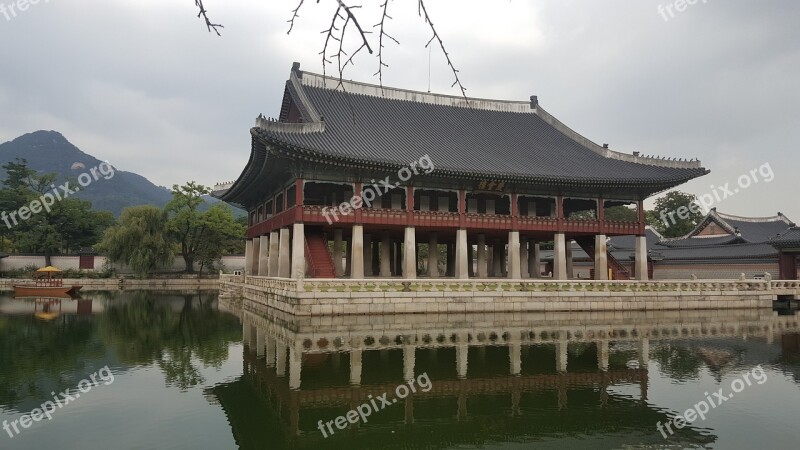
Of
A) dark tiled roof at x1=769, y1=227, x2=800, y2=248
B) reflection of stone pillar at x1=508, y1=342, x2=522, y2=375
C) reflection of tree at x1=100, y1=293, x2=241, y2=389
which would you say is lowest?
reflection of tree at x1=100, y1=293, x2=241, y2=389

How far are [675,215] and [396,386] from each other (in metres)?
→ 75.3

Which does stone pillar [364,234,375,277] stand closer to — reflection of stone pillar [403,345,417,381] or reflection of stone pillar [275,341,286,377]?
reflection of stone pillar [275,341,286,377]

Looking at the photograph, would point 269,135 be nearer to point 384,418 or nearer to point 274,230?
point 274,230

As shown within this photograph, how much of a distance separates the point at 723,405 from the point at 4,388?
17074 millimetres

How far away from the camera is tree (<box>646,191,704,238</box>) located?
73188 mm

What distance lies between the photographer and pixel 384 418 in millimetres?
10781

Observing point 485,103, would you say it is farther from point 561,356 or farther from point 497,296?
point 561,356

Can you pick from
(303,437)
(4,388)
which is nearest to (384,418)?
(303,437)

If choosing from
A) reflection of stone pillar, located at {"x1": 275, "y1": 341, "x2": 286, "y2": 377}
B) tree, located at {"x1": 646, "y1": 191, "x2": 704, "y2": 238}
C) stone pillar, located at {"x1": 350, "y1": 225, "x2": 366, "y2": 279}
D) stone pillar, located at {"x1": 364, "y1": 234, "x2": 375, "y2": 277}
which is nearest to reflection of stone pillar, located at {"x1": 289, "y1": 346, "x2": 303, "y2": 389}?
reflection of stone pillar, located at {"x1": 275, "y1": 341, "x2": 286, "y2": 377}

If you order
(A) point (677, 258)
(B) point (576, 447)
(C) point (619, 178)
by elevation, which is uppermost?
(C) point (619, 178)

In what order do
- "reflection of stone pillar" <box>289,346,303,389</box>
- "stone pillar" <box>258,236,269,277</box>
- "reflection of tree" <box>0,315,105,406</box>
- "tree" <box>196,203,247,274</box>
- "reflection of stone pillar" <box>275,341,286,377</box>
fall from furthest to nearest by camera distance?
"tree" <box>196,203,247,274</box> < "stone pillar" <box>258,236,269,277</box> < "reflection of stone pillar" <box>275,341,286,377</box> < "reflection of stone pillar" <box>289,346,303,389</box> < "reflection of tree" <box>0,315,105,406</box>

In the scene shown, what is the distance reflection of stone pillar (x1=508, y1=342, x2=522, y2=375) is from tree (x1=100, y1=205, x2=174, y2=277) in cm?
4826

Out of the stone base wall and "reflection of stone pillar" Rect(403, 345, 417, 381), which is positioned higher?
the stone base wall

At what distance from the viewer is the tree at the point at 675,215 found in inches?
2881
